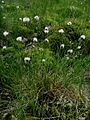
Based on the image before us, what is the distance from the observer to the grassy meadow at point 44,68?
3811mm

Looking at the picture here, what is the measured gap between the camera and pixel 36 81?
3.98 metres

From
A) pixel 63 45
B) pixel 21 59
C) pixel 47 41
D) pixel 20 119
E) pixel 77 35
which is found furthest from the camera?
pixel 77 35

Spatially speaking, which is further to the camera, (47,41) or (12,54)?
(47,41)

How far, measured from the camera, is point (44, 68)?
13.4 ft

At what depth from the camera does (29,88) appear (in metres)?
3.92

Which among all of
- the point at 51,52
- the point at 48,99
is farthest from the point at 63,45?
the point at 48,99

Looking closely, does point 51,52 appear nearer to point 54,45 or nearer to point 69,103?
point 54,45

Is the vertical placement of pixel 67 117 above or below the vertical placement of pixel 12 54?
below

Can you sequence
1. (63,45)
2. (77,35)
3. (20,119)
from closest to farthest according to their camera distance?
(20,119) < (63,45) < (77,35)

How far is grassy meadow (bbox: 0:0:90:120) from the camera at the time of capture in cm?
381

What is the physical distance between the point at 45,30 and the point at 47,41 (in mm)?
349

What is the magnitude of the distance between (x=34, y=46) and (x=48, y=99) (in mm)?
1224

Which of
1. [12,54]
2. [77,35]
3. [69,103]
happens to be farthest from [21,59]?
[77,35]

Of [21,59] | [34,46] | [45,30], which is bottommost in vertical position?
[21,59]
